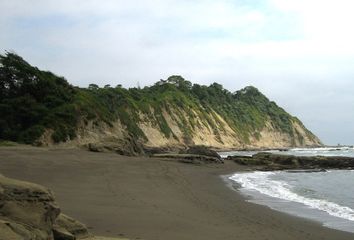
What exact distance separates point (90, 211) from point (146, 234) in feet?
9.05

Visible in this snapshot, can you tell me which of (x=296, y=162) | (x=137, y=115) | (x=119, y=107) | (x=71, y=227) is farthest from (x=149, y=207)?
(x=137, y=115)

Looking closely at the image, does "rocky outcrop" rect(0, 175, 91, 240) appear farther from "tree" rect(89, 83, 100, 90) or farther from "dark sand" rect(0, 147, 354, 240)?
"tree" rect(89, 83, 100, 90)

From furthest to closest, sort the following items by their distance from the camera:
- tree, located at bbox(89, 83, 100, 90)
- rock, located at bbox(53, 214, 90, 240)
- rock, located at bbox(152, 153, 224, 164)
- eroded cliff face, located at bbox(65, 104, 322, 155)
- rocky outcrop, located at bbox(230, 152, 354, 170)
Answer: tree, located at bbox(89, 83, 100, 90) → rocky outcrop, located at bbox(230, 152, 354, 170) → rock, located at bbox(152, 153, 224, 164) → eroded cliff face, located at bbox(65, 104, 322, 155) → rock, located at bbox(53, 214, 90, 240)

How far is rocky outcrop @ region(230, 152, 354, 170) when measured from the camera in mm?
46375

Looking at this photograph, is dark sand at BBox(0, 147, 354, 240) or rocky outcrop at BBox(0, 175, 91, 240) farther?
dark sand at BBox(0, 147, 354, 240)

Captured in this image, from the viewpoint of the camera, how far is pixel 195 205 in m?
15.0

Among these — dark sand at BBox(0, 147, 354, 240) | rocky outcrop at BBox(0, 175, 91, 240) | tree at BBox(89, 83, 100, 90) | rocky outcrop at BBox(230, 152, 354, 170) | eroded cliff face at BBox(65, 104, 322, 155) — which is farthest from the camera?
tree at BBox(89, 83, 100, 90)

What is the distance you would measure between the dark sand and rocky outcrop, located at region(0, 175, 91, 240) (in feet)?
8.07

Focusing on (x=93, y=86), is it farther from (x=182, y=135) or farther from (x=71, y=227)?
(x=71, y=227)

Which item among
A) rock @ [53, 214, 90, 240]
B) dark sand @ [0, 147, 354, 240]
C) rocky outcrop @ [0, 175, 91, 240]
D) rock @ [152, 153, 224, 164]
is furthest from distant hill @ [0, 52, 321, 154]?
rocky outcrop @ [0, 175, 91, 240]

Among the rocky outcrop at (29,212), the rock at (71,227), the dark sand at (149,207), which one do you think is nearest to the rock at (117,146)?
the dark sand at (149,207)

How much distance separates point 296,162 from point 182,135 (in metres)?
44.9

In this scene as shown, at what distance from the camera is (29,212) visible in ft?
21.3

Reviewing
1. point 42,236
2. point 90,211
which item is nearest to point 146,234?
point 90,211
